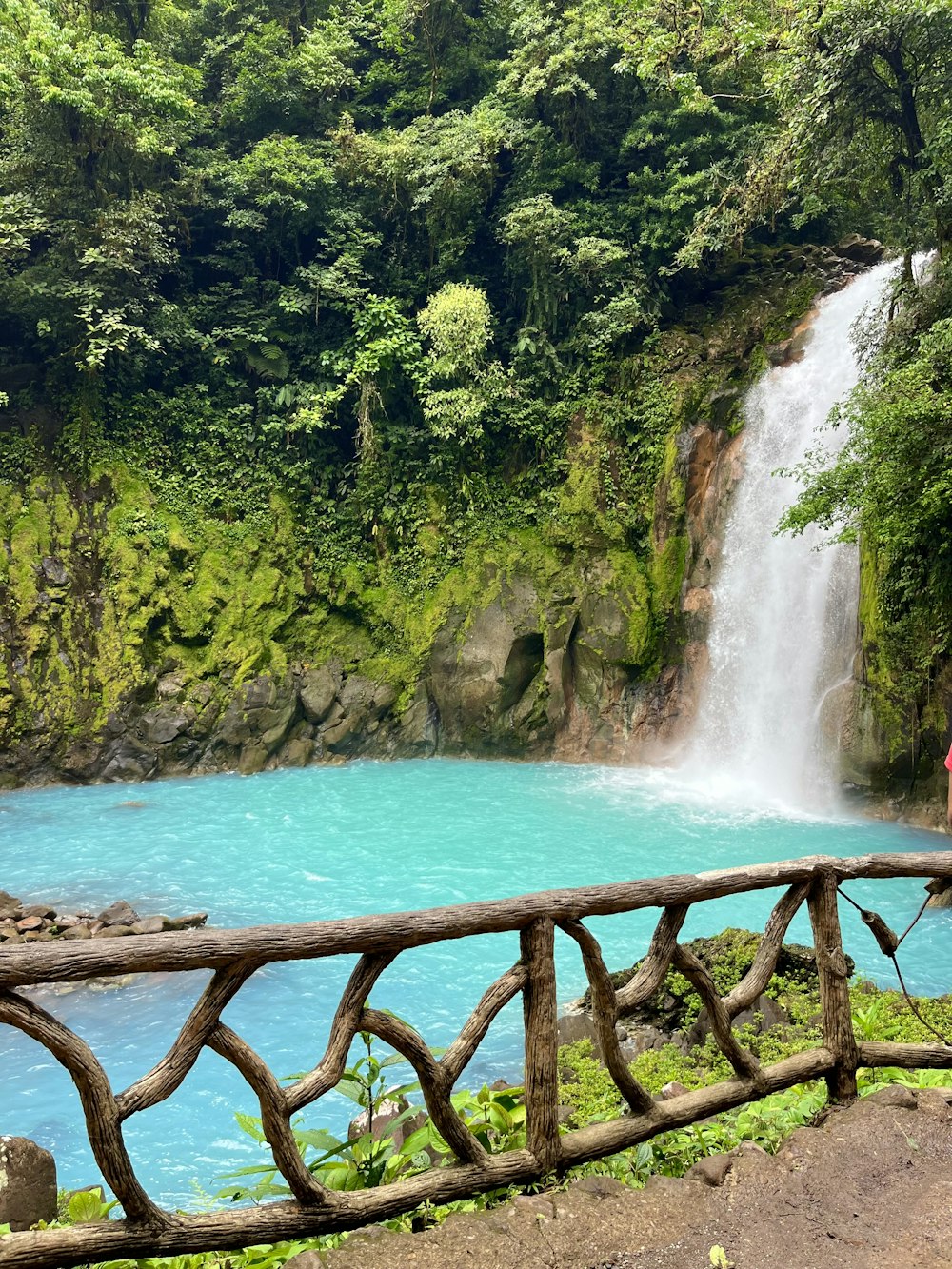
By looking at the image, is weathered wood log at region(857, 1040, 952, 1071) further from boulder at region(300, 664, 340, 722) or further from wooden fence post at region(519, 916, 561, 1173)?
boulder at region(300, 664, 340, 722)

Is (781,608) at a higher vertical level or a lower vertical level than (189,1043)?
higher

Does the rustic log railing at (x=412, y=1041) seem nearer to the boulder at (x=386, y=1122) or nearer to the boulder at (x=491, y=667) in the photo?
the boulder at (x=386, y=1122)

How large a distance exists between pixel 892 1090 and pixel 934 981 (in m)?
4.51

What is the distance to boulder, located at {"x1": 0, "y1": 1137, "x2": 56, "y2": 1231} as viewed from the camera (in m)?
2.77

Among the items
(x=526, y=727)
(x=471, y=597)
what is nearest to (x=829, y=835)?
(x=526, y=727)

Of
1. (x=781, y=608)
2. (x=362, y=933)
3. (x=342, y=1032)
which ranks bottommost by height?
(x=342, y=1032)

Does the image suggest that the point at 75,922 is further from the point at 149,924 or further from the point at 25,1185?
the point at 25,1185

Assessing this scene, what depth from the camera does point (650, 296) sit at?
1581 cm

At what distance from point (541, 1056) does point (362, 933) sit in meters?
0.70

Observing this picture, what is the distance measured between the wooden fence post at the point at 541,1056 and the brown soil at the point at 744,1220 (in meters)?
0.12

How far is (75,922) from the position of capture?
25.6ft

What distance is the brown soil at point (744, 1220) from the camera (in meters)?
2.09

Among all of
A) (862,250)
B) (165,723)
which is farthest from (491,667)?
(862,250)

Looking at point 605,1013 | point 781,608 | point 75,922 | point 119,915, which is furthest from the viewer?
point 781,608
